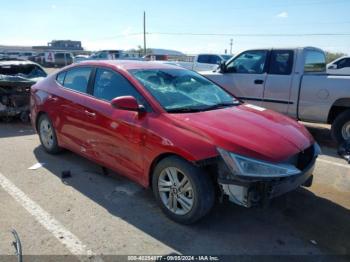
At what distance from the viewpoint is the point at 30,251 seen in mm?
3176

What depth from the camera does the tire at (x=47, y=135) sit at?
5607 mm

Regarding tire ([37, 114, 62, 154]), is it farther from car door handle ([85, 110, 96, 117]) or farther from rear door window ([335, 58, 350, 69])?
rear door window ([335, 58, 350, 69])

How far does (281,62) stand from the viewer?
7305 mm

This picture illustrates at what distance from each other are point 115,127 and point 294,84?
4320mm

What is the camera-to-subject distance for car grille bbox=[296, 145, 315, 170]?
3.61m

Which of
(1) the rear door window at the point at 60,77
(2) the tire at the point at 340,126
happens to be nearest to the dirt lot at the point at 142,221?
(1) the rear door window at the point at 60,77

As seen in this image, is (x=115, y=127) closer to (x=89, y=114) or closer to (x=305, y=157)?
(x=89, y=114)

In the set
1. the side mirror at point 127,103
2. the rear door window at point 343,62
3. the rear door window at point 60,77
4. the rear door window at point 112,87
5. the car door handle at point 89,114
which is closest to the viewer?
the side mirror at point 127,103

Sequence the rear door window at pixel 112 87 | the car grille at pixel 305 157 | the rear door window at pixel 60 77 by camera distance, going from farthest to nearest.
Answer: the rear door window at pixel 60 77, the rear door window at pixel 112 87, the car grille at pixel 305 157

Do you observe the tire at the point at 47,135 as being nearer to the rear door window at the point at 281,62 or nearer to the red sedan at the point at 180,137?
the red sedan at the point at 180,137

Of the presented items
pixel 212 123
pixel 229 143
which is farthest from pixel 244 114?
pixel 229 143

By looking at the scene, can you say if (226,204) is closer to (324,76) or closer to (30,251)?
(30,251)

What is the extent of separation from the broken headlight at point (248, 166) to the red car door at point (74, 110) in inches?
86.1

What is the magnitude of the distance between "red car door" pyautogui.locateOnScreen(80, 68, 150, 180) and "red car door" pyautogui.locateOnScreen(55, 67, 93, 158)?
5.7 inches
